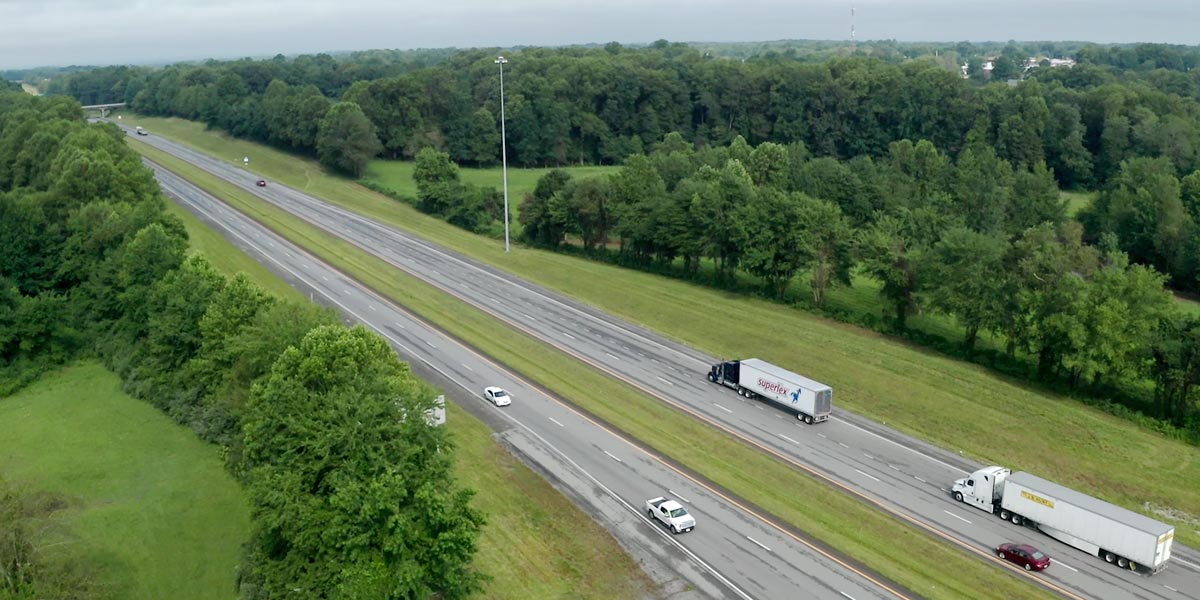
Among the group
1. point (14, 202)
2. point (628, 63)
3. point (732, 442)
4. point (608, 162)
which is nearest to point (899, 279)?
point (732, 442)

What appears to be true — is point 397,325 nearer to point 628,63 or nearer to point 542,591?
point 542,591

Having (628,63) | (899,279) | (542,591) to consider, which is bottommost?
(542,591)

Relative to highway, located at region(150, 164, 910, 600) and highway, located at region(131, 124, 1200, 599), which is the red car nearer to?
highway, located at region(131, 124, 1200, 599)

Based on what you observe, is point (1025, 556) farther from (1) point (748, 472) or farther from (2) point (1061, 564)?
(1) point (748, 472)

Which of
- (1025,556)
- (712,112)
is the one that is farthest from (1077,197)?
(1025,556)

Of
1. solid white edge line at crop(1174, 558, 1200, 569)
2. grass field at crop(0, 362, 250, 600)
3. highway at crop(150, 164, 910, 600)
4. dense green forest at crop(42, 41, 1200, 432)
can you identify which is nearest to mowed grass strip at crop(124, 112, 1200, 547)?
solid white edge line at crop(1174, 558, 1200, 569)
